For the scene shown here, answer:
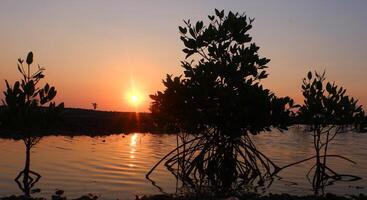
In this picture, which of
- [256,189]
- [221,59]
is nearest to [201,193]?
[256,189]

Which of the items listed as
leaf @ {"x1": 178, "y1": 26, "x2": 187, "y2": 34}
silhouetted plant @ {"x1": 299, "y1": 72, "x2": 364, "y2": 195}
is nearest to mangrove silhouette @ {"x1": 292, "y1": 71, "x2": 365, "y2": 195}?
silhouetted plant @ {"x1": 299, "y1": 72, "x2": 364, "y2": 195}

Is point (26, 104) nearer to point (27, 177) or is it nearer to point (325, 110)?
point (27, 177)

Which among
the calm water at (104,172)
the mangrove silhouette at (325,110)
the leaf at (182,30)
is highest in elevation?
the leaf at (182,30)

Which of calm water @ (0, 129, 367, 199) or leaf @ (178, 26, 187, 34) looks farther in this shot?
leaf @ (178, 26, 187, 34)

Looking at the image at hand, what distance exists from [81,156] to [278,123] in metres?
16.7

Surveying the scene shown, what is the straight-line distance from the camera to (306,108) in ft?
79.7

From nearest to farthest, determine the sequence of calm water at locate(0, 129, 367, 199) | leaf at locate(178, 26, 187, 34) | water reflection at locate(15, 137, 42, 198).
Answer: water reflection at locate(15, 137, 42, 198) < calm water at locate(0, 129, 367, 199) < leaf at locate(178, 26, 187, 34)

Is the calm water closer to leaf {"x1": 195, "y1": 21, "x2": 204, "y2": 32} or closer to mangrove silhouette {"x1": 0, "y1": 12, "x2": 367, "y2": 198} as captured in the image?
mangrove silhouette {"x1": 0, "y1": 12, "x2": 367, "y2": 198}

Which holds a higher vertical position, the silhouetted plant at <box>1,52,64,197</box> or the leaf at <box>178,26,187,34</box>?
the leaf at <box>178,26,187,34</box>

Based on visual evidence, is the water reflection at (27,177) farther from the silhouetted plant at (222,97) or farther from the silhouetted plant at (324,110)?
the silhouetted plant at (324,110)

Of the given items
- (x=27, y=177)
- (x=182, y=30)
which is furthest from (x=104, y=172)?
(x=182, y=30)

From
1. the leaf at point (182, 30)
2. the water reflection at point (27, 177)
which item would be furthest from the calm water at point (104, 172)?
the leaf at point (182, 30)

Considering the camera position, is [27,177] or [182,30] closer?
[27,177]

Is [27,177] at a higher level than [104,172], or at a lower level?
higher
